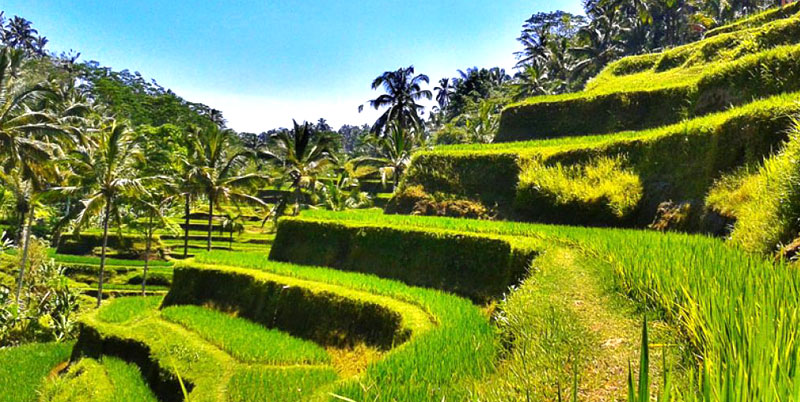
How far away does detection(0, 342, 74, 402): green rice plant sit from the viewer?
9812 millimetres

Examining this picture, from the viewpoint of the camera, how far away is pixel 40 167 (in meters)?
18.0

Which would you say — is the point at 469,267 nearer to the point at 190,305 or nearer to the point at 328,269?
the point at 328,269

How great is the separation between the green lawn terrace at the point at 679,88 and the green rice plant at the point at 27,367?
43.5ft

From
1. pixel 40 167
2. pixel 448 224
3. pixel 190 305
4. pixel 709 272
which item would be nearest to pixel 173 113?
pixel 40 167

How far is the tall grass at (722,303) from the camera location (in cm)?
140

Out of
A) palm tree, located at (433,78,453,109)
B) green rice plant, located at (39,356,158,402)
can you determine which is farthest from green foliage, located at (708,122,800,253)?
palm tree, located at (433,78,453,109)

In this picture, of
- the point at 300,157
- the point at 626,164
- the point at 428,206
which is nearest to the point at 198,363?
the point at 428,206

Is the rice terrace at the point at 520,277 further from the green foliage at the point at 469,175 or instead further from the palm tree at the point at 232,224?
the palm tree at the point at 232,224

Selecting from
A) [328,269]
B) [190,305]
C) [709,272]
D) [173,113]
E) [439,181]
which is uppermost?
[173,113]

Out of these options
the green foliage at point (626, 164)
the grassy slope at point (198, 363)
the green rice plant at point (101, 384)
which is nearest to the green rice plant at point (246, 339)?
the grassy slope at point (198, 363)

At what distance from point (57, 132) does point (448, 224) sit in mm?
17265

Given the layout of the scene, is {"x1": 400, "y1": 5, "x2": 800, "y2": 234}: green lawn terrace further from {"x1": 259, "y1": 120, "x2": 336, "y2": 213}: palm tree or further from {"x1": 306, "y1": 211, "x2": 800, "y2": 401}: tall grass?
{"x1": 259, "y1": 120, "x2": 336, "y2": 213}: palm tree

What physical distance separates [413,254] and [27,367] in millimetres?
10599

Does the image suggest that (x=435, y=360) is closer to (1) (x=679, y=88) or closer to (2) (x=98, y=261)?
(1) (x=679, y=88)
